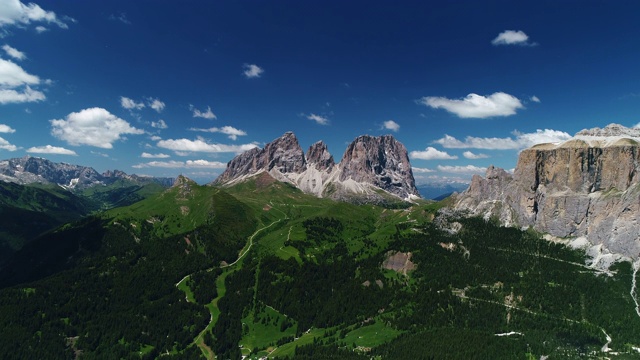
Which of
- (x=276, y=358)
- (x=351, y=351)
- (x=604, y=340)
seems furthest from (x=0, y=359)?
(x=604, y=340)

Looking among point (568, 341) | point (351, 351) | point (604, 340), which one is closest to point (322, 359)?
point (351, 351)

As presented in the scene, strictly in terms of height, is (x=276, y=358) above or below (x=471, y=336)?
below

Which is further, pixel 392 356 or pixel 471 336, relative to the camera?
pixel 471 336

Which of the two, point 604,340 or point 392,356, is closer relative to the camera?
point 392,356

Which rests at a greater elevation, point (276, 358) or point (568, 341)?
point (568, 341)

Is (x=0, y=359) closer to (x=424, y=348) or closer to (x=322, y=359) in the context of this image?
(x=322, y=359)

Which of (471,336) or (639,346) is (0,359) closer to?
(471,336)

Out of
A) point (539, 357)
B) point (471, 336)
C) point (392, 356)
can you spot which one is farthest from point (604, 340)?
point (392, 356)

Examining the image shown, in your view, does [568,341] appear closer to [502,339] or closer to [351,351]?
[502,339]
